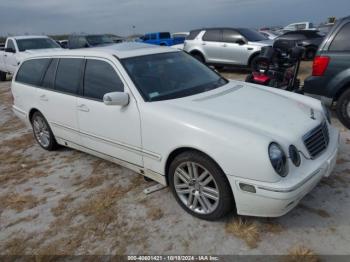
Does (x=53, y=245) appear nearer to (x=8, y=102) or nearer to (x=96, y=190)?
(x=96, y=190)

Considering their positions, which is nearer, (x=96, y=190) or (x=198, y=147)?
(x=198, y=147)

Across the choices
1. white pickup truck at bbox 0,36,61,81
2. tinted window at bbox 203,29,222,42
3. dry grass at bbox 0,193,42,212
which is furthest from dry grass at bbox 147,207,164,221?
white pickup truck at bbox 0,36,61,81

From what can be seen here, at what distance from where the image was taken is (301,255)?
2516 mm

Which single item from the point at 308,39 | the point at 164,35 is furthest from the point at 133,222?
the point at 164,35

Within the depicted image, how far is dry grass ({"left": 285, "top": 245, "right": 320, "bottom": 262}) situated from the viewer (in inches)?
97.7

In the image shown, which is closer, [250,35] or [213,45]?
[250,35]

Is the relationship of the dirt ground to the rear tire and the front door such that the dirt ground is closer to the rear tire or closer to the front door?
the front door

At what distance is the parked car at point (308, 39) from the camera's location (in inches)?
545

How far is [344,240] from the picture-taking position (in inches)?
105

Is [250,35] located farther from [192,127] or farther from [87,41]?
[192,127]

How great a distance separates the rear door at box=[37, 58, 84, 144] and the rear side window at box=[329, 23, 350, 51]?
392 centimetres

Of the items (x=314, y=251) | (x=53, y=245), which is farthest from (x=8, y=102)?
(x=314, y=251)

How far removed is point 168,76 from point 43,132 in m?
2.57

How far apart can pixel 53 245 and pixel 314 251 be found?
2309 millimetres
